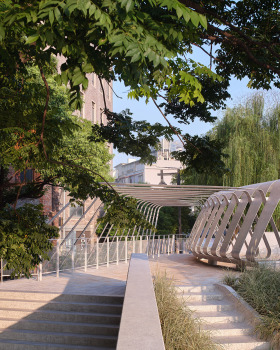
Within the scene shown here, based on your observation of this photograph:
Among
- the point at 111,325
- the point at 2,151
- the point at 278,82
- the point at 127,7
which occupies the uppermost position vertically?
the point at 278,82

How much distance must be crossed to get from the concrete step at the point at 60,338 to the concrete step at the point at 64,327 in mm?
158

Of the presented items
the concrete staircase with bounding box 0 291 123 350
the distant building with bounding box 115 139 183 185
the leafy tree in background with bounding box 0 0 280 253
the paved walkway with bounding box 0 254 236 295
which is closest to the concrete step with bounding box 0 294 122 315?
the concrete staircase with bounding box 0 291 123 350

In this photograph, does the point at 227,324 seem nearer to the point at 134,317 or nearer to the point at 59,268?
the point at 134,317

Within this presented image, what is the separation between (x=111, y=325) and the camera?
9.88 metres

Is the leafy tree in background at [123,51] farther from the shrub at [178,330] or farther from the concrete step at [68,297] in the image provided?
the concrete step at [68,297]

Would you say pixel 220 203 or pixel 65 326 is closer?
pixel 65 326

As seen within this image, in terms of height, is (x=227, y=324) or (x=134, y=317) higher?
(x=134, y=317)

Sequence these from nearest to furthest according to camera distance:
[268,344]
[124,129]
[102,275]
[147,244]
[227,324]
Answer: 1. [268,344]
2. [227,324]
3. [124,129]
4. [102,275]
5. [147,244]

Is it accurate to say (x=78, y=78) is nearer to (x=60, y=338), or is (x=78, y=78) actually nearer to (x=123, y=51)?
(x=123, y=51)

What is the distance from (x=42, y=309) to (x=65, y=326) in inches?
42.1

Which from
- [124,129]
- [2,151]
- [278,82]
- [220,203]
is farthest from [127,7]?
[220,203]

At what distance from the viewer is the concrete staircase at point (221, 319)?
8.31m

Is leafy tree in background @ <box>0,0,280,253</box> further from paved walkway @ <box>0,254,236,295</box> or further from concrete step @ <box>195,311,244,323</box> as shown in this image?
paved walkway @ <box>0,254,236,295</box>

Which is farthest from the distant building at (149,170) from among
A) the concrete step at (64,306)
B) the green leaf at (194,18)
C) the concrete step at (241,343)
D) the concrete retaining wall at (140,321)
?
the green leaf at (194,18)
